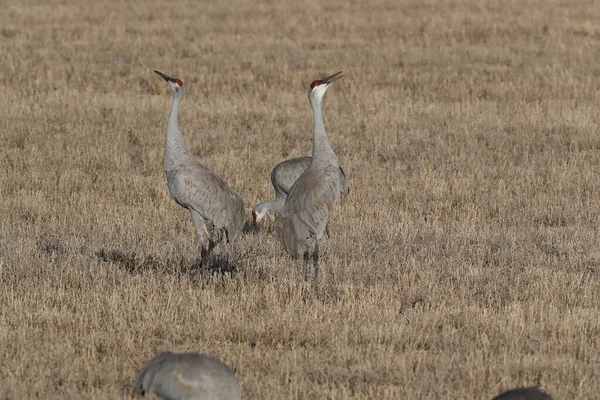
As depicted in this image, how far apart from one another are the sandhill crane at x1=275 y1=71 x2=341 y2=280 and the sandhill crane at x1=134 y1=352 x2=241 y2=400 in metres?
2.90

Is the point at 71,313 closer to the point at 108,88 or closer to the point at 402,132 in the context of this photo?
the point at 402,132

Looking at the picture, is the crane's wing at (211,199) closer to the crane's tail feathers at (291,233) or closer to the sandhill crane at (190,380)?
the crane's tail feathers at (291,233)

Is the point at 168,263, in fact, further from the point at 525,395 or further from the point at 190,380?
the point at 525,395

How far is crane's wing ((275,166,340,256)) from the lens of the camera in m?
8.26

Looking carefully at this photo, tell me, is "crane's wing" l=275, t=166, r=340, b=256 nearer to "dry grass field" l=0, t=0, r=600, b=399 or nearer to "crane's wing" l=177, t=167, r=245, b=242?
"dry grass field" l=0, t=0, r=600, b=399

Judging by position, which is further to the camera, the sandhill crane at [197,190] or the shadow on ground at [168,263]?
the sandhill crane at [197,190]

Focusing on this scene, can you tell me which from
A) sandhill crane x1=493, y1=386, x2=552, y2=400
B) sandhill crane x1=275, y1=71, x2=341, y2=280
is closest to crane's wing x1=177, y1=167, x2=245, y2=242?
sandhill crane x1=275, y1=71, x2=341, y2=280

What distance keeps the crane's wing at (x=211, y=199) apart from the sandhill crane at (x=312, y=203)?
2.47 ft

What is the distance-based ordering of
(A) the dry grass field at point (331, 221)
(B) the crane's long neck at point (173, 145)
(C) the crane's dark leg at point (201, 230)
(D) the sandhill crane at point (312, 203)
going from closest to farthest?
(A) the dry grass field at point (331, 221) < (D) the sandhill crane at point (312, 203) < (B) the crane's long neck at point (173, 145) < (C) the crane's dark leg at point (201, 230)

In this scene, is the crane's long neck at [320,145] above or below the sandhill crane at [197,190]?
above

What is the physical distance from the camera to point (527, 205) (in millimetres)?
11047

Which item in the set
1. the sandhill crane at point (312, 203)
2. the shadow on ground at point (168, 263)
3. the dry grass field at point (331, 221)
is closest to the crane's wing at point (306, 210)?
the sandhill crane at point (312, 203)

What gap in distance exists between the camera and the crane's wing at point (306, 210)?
826 centimetres

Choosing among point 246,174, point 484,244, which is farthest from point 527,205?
point 246,174
